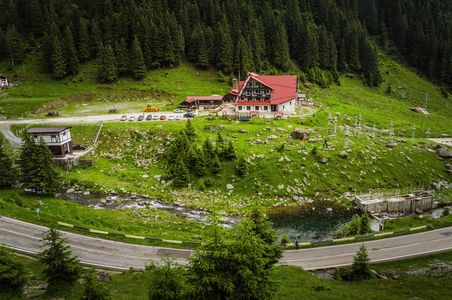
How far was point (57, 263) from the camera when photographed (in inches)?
1204

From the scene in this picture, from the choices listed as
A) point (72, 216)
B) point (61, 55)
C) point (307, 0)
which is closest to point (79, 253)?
point (72, 216)

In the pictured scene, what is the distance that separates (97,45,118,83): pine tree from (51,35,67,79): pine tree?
10.4 m

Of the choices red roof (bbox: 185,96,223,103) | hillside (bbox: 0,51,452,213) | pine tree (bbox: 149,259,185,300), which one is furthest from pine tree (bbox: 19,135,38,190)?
red roof (bbox: 185,96,223,103)

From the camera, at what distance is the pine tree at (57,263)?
3045cm

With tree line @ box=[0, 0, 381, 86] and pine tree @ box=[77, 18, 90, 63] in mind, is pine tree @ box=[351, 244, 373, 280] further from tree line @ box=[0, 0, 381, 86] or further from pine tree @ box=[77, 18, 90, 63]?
pine tree @ box=[77, 18, 90, 63]

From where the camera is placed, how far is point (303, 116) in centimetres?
9450

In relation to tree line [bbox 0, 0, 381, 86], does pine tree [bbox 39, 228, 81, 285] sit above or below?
below

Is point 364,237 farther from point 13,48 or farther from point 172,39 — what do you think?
point 13,48

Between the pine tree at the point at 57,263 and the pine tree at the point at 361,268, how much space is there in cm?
2641

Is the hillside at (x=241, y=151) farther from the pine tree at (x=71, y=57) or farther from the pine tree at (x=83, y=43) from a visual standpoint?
the pine tree at (x=83, y=43)

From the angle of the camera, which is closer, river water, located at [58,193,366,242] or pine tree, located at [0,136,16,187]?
river water, located at [58,193,366,242]

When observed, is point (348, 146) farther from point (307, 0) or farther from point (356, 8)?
point (356, 8)

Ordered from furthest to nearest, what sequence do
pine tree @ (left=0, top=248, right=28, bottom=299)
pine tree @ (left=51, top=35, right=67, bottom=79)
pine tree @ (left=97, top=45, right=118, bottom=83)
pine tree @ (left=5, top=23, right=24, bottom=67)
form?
pine tree @ (left=5, top=23, right=24, bottom=67)
pine tree @ (left=51, top=35, right=67, bottom=79)
pine tree @ (left=97, top=45, right=118, bottom=83)
pine tree @ (left=0, top=248, right=28, bottom=299)

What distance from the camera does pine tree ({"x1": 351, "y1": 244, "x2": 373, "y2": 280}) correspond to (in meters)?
37.5
